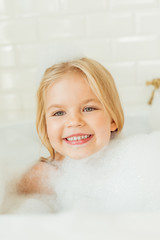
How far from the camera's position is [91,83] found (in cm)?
87

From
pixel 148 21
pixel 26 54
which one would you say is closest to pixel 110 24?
pixel 148 21

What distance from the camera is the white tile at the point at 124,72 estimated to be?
4.85 ft

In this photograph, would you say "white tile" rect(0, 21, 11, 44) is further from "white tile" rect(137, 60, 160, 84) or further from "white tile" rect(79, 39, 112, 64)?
"white tile" rect(137, 60, 160, 84)

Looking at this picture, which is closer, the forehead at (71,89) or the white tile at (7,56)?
the forehead at (71,89)

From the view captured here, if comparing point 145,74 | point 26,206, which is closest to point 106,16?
point 145,74

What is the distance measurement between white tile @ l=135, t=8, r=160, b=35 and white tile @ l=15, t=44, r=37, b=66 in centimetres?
55

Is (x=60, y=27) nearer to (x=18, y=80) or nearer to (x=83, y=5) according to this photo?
(x=83, y=5)

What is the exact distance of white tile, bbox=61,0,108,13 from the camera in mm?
1394

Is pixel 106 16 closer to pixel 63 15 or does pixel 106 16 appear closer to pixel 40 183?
pixel 63 15

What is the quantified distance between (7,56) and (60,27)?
329 millimetres

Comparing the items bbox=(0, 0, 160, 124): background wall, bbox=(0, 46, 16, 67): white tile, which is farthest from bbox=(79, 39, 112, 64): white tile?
bbox=(0, 46, 16, 67): white tile

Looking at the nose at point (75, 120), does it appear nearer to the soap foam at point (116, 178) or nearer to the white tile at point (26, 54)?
the soap foam at point (116, 178)

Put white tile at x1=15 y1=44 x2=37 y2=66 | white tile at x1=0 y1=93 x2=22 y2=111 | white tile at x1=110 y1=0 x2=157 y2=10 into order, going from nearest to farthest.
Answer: white tile at x1=110 y1=0 x2=157 y2=10 → white tile at x1=15 y1=44 x2=37 y2=66 → white tile at x1=0 y1=93 x2=22 y2=111

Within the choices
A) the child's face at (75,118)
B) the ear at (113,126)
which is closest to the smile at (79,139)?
the child's face at (75,118)
